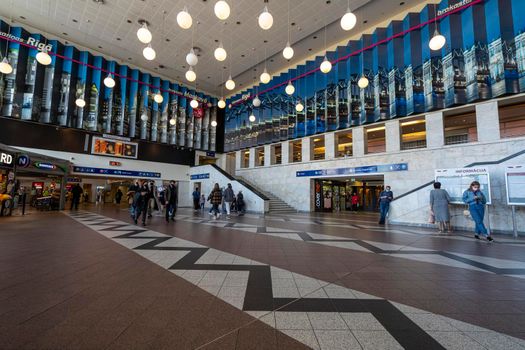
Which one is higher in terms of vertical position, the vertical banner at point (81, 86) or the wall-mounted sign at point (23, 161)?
the vertical banner at point (81, 86)

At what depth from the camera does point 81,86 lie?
14.9 m

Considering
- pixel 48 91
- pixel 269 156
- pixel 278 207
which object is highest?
pixel 48 91

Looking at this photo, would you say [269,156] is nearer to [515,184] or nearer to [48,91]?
[515,184]

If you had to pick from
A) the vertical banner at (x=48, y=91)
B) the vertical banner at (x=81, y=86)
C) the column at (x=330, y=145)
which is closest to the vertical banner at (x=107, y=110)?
the vertical banner at (x=81, y=86)

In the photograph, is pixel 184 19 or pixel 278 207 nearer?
pixel 184 19

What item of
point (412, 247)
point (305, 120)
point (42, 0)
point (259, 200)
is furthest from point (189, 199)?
point (412, 247)

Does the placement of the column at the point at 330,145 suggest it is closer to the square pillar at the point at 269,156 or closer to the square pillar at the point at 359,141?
the square pillar at the point at 359,141

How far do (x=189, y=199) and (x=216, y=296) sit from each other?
62.8 feet

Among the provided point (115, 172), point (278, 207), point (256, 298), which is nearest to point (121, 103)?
point (115, 172)

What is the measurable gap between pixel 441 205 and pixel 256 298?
7.27 metres

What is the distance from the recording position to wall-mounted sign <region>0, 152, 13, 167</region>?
859cm

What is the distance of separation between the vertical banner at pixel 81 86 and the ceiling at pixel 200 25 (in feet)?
2.83

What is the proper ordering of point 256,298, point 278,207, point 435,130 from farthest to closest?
point 278,207, point 435,130, point 256,298

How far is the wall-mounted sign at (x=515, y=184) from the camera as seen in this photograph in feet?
19.4
